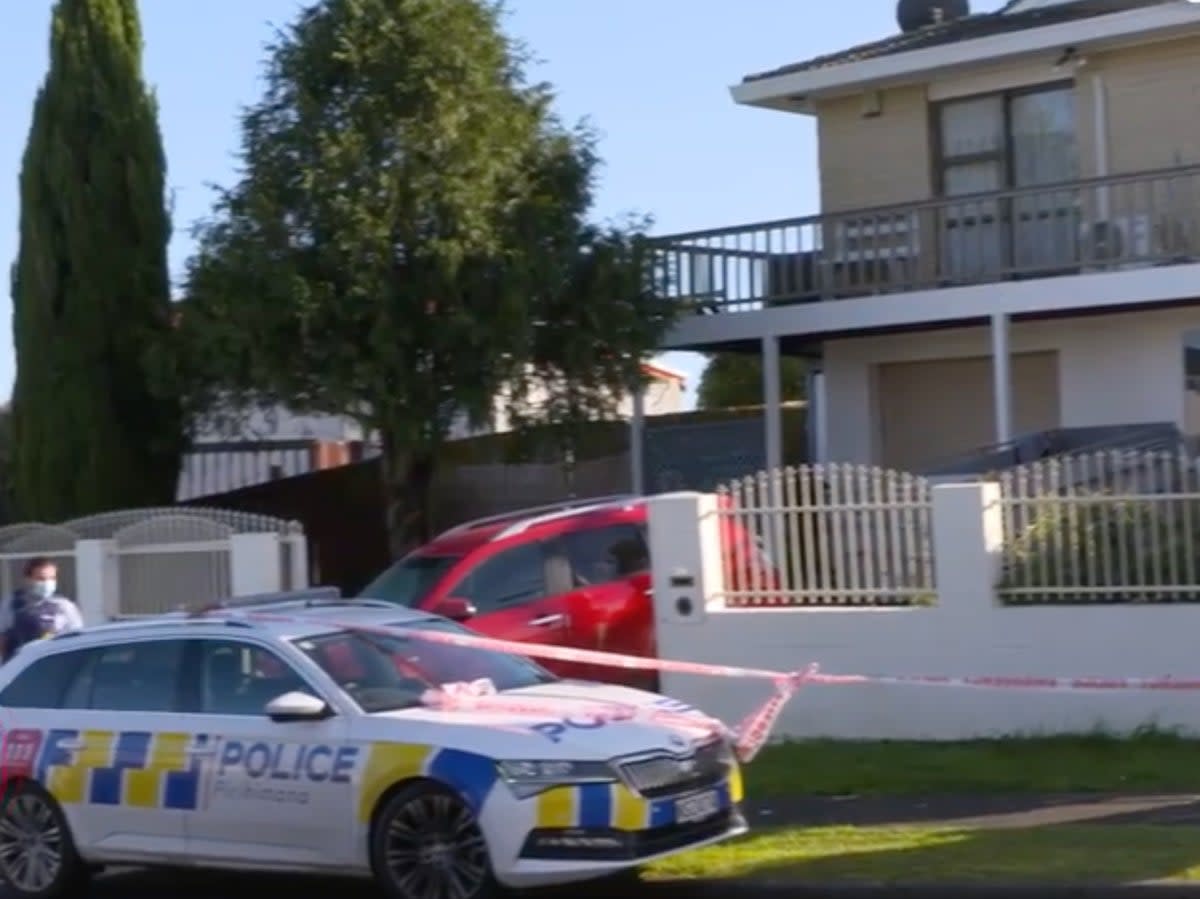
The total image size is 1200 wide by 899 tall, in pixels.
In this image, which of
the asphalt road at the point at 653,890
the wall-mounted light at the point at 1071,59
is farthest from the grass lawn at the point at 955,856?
the wall-mounted light at the point at 1071,59

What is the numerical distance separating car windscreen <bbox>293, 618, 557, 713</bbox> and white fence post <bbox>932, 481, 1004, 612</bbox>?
4145mm

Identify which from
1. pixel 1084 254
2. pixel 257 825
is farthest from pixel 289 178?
pixel 257 825

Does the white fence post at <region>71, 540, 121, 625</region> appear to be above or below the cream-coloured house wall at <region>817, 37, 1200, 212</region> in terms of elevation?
below

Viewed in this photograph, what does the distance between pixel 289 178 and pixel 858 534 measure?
26.0 feet

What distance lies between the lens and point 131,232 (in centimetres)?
2388

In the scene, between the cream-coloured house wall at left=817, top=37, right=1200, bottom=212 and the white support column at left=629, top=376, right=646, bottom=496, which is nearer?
the cream-coloured house wall at left=817, top=37, right=1200, bottom=212

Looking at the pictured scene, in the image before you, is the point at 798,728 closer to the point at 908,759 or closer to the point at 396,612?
the point at 908,759

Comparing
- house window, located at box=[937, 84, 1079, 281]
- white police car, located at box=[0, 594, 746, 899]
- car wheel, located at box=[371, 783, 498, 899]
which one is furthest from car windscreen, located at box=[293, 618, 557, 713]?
house window, located at box=[937, 84, 1079, 281]

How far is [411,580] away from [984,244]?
27.1 ft

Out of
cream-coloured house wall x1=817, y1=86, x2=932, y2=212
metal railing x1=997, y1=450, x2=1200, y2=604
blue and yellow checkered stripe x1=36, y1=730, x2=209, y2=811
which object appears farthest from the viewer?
cream-coloured house wall x1=817, y1=86, x2=932, y2=212

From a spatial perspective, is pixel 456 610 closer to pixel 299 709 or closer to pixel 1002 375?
pixel 299 709

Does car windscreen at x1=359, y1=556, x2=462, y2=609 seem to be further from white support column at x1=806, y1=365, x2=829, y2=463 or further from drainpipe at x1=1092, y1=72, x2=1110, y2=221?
drainpipe at x1=1092, y1=72, x2=1110, y2=221

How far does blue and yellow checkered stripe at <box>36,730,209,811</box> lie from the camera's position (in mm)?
11367

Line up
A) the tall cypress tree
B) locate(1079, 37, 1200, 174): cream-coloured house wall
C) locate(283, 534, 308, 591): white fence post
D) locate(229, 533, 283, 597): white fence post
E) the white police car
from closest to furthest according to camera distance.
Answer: the white police car, locate(229, 533, 283, 597): white fence post, locate(283, 534, 308, 591): white fence post, locate(1079, 37, 1200, 174): cream-coloured house wall, the tall cypress tree
